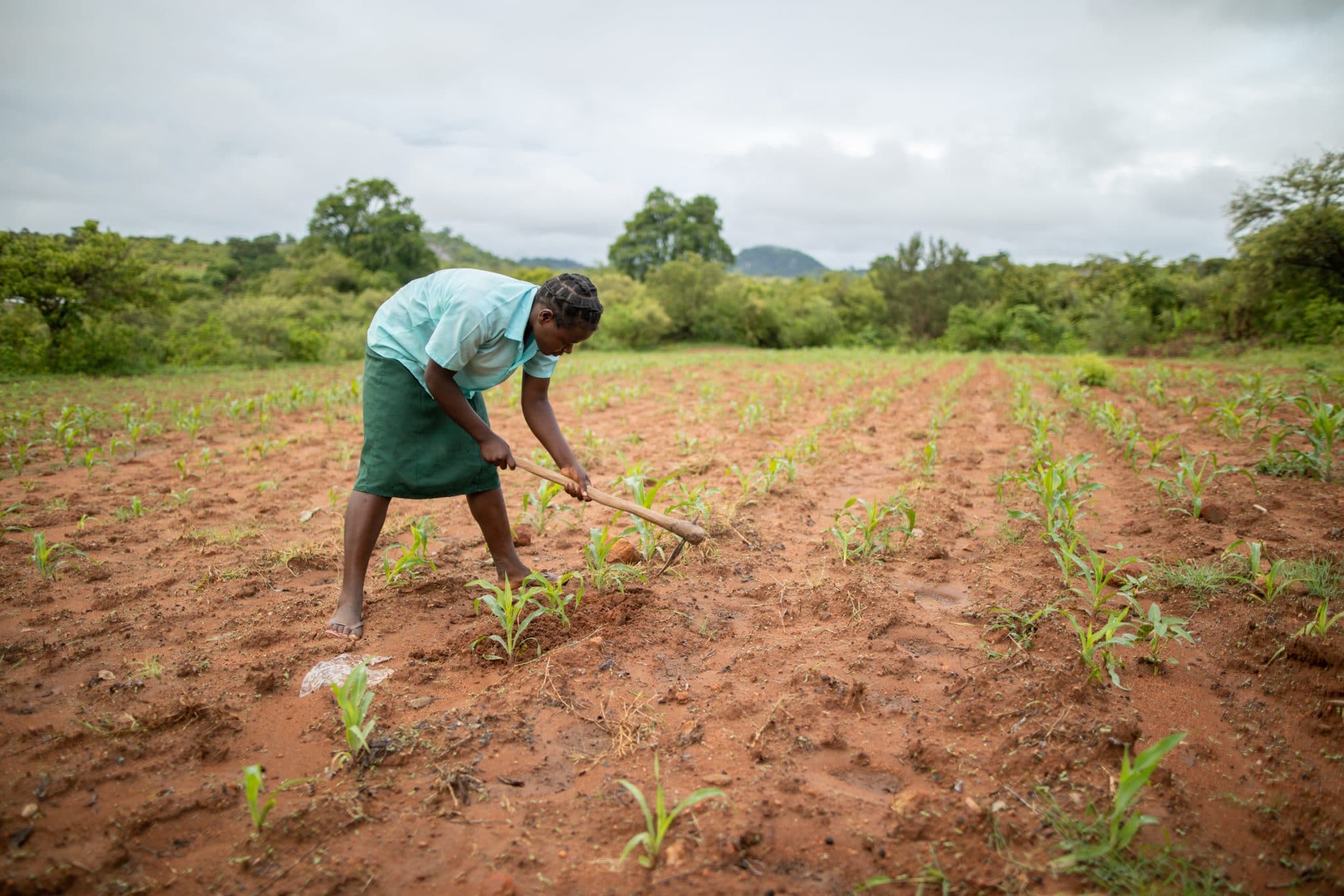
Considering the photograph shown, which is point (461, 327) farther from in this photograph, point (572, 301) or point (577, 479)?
point (577, 479)

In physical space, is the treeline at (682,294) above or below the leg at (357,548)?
above

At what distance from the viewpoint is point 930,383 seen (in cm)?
1186

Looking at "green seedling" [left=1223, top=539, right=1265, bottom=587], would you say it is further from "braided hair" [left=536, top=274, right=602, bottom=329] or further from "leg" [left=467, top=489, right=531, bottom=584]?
"leg" [left=467, top=489, right=531, bottom=584]

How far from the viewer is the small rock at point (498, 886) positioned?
1.40 m

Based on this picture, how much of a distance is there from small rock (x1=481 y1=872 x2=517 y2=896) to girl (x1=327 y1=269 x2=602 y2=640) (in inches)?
52.8

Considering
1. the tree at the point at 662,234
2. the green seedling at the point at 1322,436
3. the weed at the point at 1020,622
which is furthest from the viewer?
the tree at the point at 662,234

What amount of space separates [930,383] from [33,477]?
38.1 ft

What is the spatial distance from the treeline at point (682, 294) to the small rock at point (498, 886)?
1529cm

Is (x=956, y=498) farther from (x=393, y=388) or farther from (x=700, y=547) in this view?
(x=393, y=388)

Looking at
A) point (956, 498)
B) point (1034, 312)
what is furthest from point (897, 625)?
point (1034, 312)

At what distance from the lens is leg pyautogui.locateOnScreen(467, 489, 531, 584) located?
9.27 ft

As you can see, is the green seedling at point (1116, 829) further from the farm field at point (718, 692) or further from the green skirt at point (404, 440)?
the green skirt at point (404, 440)

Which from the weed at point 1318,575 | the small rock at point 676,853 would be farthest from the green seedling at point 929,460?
the small rock at point 676,853

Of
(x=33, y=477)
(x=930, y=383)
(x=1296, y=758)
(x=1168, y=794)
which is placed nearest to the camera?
(x=1168, y=794)
